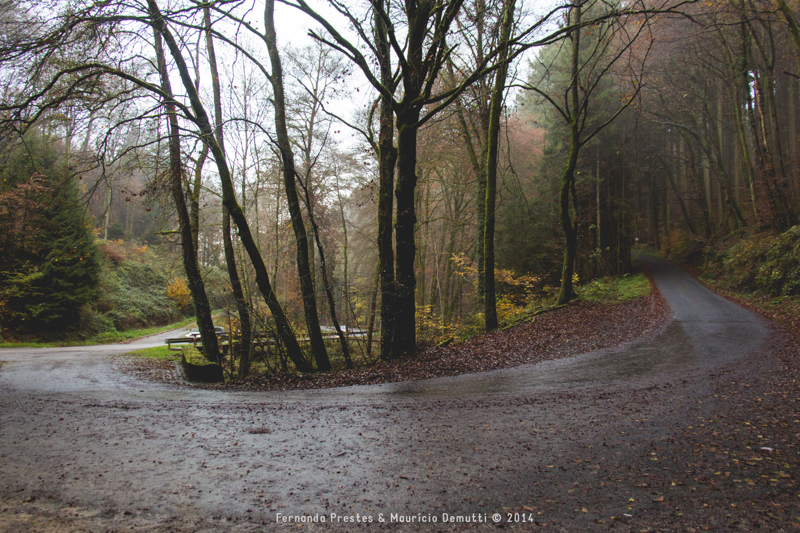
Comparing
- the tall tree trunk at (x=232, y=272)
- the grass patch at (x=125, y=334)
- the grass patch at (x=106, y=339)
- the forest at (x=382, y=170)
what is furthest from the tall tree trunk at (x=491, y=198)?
the grass patch at (x=125, y=334)

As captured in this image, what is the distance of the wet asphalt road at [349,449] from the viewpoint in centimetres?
223

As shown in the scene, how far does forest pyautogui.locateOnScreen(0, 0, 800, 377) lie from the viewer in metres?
7.08

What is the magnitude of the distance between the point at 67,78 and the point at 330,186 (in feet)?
37.9

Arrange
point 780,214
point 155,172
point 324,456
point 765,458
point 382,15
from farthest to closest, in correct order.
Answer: point 780,214, point 155,172, point 382,15, point 324,456, point 765,458

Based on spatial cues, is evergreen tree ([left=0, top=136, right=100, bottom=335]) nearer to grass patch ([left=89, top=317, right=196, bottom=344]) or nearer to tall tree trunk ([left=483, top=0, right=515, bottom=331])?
grass patch ([left=89, top=317, right=196, bottom=344])

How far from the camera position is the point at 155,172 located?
8.52 metres

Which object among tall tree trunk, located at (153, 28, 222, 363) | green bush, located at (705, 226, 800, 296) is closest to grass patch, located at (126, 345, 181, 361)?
tall tree trunk, located at (153, 28, 222, 363)

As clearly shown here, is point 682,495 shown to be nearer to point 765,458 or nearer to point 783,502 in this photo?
point 783,502

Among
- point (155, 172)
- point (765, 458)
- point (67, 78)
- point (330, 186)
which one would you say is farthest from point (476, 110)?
point (765, 458)

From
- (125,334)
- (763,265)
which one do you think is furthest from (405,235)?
(125,334)

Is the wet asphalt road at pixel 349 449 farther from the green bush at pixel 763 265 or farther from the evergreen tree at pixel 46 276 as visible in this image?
the evergreen tree at pixel 46 276

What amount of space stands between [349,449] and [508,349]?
19.1 feet

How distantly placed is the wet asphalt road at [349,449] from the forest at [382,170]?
3.61 metres

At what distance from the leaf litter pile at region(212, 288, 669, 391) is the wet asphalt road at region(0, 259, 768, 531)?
3.35 feet
